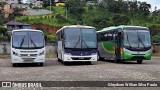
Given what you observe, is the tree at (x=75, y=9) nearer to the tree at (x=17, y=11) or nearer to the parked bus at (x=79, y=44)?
the tree at (x=17, y=11)

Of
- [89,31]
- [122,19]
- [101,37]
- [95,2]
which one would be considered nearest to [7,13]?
[95,2]

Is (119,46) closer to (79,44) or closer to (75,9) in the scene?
(79,44)

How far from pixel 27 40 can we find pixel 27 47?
0.58 m

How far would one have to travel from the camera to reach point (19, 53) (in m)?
23.0

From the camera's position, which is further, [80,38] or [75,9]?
[75,9]

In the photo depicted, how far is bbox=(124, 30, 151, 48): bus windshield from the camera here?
26.7 metres

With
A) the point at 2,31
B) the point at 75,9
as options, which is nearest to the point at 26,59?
the point at 2,31

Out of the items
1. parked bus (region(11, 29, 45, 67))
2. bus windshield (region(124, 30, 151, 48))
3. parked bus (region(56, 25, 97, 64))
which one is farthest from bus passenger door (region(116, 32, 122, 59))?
parked bus (region(11, 29, 45, 67))

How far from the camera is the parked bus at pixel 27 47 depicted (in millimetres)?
23078

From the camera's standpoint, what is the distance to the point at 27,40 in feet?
77.4

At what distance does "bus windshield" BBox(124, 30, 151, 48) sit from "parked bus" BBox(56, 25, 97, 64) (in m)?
3.10

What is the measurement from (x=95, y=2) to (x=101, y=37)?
8428 cm

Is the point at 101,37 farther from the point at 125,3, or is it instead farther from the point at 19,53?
the point at 125,3

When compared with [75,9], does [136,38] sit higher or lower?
lower
